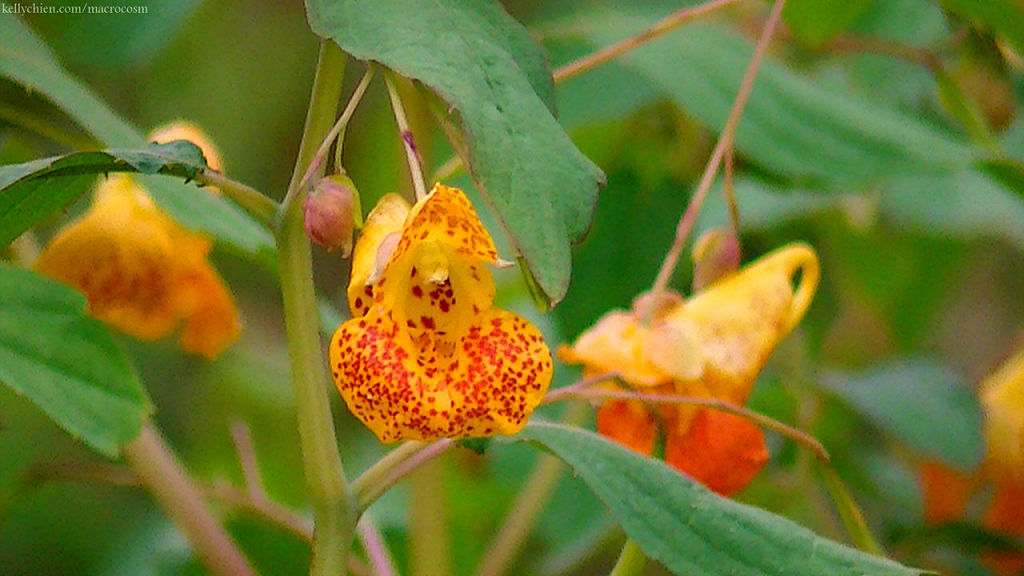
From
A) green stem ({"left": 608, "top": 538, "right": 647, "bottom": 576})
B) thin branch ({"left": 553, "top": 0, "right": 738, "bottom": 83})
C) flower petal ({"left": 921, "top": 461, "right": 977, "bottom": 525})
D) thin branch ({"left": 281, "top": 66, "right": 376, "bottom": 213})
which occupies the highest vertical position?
thin branch ({"left": 281, "top": 66, "right": 376, "bottom": 213})

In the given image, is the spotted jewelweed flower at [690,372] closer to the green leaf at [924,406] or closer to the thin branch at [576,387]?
the thin branch at [576,387]

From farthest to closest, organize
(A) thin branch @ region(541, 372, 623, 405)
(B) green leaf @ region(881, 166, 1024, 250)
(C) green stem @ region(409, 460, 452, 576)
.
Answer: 1. (B) green leaf @ region(881, 166, 1024, 250)
2. (C) green stem @ region(409, 460, 452, 576)
3. (A) thin branch @ region(541, 372, 623, 405)

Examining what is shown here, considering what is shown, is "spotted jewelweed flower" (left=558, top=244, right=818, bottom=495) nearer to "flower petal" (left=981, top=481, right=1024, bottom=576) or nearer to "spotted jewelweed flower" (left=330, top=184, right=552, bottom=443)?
"spotted jewelweed flower" (left=330, top=184, right=552, bottom=443)

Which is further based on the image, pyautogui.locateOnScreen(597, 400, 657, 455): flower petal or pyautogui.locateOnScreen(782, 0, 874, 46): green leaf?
pyautogui.locateOnScreen(782, 0, 874, 46): green leaf

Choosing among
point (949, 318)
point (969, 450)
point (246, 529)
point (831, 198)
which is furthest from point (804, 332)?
point (949, 318)

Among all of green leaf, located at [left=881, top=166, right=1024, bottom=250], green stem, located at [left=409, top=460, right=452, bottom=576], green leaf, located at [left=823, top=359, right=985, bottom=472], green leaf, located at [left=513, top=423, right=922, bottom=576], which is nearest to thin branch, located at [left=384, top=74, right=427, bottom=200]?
green leaf, located at [left=513, top=423, right=922, bottom=576]

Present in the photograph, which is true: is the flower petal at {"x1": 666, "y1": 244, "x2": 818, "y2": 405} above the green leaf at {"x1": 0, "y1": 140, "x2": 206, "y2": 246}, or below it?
below

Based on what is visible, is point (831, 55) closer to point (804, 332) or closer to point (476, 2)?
point (804, 332)

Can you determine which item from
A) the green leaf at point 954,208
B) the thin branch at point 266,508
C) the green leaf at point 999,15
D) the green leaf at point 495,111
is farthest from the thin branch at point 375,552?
the green leaf at point 954,208
